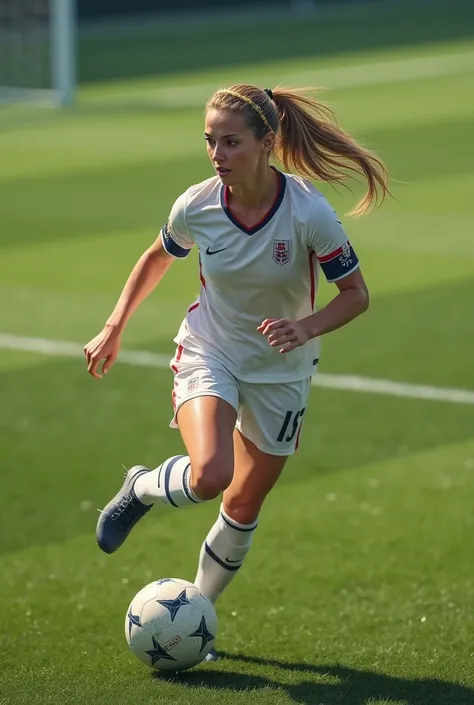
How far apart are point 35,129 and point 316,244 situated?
15385 millimetres

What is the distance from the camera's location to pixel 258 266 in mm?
5531

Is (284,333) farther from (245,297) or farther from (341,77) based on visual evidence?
(341,77)

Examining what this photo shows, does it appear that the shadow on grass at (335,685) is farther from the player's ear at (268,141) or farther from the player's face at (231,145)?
the player's ear at (268,141)

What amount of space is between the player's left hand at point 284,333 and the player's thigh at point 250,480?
66 centimetres

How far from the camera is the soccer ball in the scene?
17.5 ft

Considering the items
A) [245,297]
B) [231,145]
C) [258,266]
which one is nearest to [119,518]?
[245,297]

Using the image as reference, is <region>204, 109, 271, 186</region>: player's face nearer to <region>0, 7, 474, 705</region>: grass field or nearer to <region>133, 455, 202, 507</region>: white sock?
<region>133, 455, 202, 507</region>: white sock

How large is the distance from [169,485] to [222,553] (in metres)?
0.47

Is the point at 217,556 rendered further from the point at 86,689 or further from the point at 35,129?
the point at 35,129

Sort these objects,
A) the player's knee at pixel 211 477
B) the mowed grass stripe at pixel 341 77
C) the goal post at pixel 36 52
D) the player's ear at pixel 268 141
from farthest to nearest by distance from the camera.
A: the mowed grass stripe at pixel 341 77, the goal post at pixel 36 52, the player's ear at pixel 268 141, the player's knee at pixel 211 477

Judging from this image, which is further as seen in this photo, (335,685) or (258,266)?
(258,266)

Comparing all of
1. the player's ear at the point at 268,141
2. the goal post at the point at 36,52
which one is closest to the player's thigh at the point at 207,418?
the player's ear at the point at 268,141

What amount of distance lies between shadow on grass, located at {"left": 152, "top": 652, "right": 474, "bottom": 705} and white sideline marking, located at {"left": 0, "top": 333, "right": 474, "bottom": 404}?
3928 millimetres

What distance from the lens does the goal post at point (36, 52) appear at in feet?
73.8
